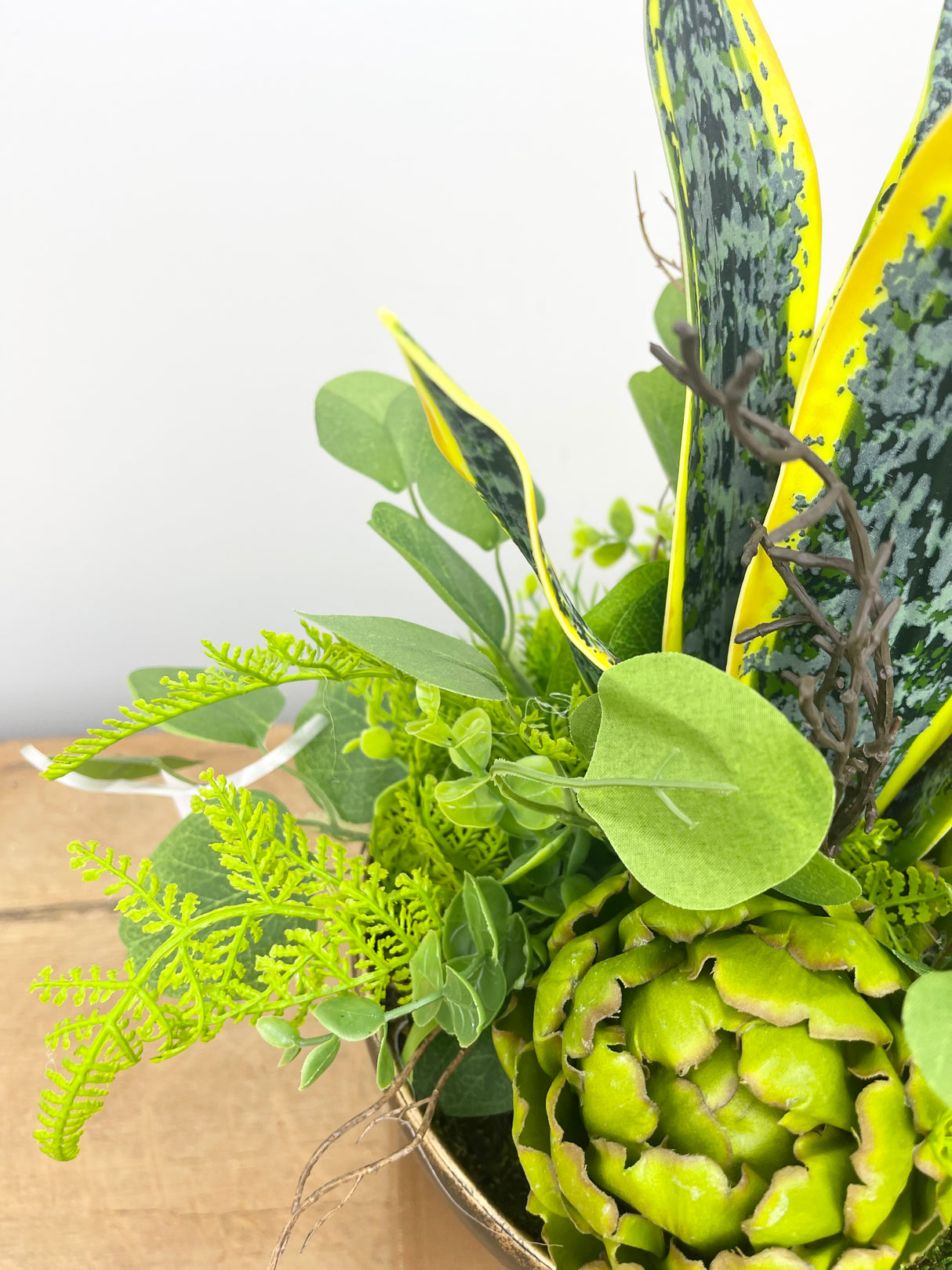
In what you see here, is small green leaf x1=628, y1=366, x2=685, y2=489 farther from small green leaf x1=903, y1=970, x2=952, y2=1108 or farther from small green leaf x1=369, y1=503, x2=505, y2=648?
small green leaf x1=903, y1=970, x2=952, y2=1108

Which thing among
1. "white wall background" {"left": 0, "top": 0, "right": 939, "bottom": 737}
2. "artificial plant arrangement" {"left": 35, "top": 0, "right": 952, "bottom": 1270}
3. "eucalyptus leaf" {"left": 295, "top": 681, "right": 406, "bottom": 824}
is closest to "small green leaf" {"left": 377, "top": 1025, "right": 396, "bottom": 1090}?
"artificial plant arrangement" {"left": 35, "top": 0, "right": 952, "bottom": 1270}

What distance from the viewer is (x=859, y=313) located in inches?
7.0

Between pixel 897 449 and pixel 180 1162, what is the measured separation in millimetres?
431

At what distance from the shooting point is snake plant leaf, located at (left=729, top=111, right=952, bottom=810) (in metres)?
0.17

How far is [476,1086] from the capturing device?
0.98 feet

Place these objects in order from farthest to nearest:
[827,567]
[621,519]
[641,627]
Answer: [621,519], [641,627], [827,567]

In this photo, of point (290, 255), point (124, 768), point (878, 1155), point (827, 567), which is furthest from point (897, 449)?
point (290, 255)

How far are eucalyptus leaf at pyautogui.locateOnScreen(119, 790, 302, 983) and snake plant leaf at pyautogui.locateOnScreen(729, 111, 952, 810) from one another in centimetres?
17

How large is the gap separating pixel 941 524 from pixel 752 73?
0.35 feet

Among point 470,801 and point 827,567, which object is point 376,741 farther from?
point 827,567

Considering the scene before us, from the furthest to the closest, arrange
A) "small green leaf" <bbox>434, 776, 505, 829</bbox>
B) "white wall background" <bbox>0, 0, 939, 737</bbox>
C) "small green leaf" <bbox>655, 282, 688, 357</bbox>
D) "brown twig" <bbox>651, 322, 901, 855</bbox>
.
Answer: "white wall background" <bbox>0, 0, 939, 737</bbox> < "small green leaf" <bbox>655, 282, 688, 357</bbox> < "small green leaf" <bbox>434, 776, 505, 829</bbox> < "brown twig" <bbox>651, 322, 901, 855</bbox>

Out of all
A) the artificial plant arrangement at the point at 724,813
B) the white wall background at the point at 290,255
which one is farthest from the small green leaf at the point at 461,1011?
the white wall background at the point at 290,255

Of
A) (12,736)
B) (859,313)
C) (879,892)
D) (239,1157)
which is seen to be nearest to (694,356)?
(859,313)

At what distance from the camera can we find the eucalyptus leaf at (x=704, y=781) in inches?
6.4
